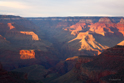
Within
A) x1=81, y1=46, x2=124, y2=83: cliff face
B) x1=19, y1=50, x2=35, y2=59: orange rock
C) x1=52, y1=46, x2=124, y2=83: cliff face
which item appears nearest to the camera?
x1=52, y1=46, x2=124, y2=83: cliff face

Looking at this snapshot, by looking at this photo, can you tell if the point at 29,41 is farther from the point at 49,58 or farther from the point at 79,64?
the point at 79,64

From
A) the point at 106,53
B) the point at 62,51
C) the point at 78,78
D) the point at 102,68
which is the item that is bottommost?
the point at 62,51

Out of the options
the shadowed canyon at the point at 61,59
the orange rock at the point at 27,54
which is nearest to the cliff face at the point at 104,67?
the shadowed canyon at the point at 61,59

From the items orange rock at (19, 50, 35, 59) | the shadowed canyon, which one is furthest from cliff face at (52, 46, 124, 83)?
orange rock at (19, 50, 35, 59)

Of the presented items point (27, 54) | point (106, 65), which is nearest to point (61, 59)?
point (27, 54)

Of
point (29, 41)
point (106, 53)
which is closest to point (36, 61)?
point (29, 41)

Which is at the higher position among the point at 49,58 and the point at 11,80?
the point at 11,80

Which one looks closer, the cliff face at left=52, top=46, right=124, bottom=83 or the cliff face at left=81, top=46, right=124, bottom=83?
the cliff face at left=52, top=46, right=124, bottom=83

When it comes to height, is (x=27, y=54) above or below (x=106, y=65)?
below

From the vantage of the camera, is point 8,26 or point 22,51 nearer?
point 22,51

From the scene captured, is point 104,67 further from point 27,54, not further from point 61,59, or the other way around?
point 61,59

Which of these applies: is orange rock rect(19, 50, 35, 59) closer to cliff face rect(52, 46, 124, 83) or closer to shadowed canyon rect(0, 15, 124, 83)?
shadowed canyon rect(0, 15, 124, 83)
